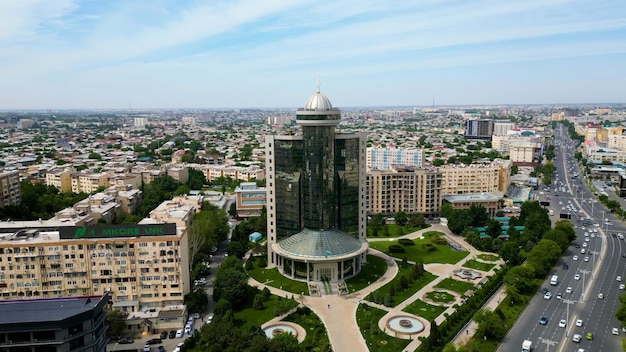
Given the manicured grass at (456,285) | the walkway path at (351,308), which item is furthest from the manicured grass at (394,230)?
the manicured grass at (456,285)

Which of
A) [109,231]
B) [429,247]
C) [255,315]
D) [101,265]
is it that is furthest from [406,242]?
[101,265]

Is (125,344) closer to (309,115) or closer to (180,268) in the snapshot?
(180,268)

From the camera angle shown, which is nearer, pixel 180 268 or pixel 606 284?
pixel 180 268

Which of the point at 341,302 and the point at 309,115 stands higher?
the point at 309,115

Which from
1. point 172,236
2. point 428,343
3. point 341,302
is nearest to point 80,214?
point 172,236

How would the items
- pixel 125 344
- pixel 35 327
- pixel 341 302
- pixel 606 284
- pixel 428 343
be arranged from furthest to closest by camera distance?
pixel 606 284, pixel 341 302, pixel 125 344, pixel 428 343, pixel 35 327

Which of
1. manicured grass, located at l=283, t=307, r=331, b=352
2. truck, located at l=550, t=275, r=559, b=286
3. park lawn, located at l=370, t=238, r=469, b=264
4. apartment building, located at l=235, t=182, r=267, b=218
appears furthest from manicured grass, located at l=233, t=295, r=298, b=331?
apartment building, located at l=235, t=182, r=267, b=218
